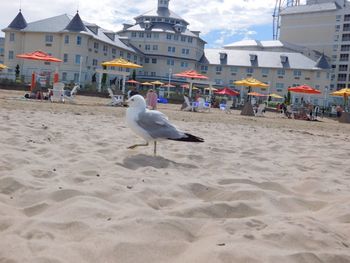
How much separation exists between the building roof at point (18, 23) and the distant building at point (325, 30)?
54.3 meters

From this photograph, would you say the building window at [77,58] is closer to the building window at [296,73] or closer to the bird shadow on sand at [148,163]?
the building window at [296,73]

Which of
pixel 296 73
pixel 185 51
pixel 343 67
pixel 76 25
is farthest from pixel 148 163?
pixel 343 67

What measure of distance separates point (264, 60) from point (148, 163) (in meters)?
67.0

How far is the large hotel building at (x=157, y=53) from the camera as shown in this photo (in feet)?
180

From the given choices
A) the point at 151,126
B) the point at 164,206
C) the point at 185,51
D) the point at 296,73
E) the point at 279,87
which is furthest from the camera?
the point at 185,51

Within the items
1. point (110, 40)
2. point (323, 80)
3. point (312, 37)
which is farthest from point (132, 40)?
point (312, 37)

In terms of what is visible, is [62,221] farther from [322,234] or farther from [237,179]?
[237,179]

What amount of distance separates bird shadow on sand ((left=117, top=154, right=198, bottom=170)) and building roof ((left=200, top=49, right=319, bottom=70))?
213 feet

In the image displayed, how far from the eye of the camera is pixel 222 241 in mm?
2398

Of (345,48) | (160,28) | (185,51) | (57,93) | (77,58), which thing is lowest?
(57,93)

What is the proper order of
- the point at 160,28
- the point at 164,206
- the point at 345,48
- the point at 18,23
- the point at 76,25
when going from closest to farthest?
the point at 164,206 < the point at 76,25 < the point at 18,23 < the point at 160,28 < the point at 345,48

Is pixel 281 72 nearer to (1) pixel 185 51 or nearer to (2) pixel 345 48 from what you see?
(1) pixel 185 51

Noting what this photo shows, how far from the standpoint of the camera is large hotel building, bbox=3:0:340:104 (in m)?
55.0

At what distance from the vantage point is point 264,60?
69125mm
